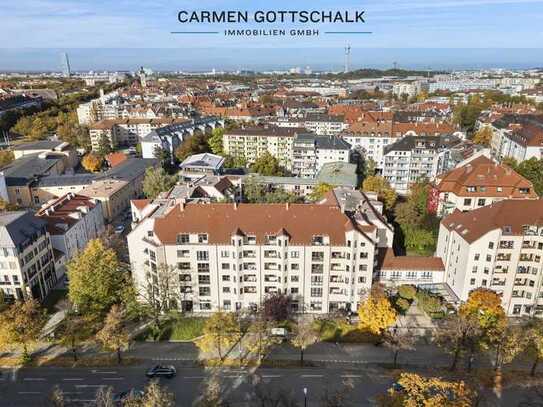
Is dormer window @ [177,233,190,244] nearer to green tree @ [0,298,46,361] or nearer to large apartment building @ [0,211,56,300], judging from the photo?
green tree @ [0,298,46,361]

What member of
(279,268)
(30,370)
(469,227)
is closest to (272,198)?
(279,268)

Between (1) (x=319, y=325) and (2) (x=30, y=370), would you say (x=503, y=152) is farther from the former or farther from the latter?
(2) (x=30, y=370)

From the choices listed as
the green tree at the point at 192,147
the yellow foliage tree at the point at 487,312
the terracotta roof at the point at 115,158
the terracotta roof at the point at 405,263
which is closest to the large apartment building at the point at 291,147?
the green tree at the point at 192,147

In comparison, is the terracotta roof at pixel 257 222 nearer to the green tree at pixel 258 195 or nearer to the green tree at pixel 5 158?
the green tree at pixel 258 195

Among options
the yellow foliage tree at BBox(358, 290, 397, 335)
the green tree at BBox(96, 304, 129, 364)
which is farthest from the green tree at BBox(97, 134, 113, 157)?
the yellow foliage tree at BBox(358, 290, 397, 335)

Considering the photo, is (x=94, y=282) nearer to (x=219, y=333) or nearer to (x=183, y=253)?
(x=183, y=253)

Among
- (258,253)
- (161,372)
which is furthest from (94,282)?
(258,253)
